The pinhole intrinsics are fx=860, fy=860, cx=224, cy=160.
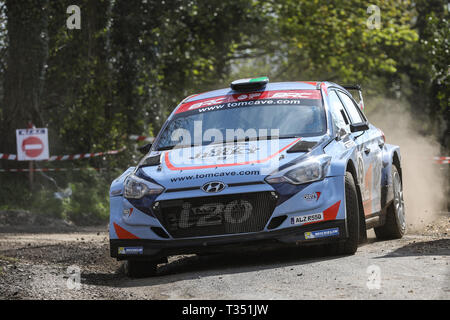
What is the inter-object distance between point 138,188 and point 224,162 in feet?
2.75

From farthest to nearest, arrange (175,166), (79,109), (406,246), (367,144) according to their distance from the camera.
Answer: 1. (79,109)
2. (367,144)
3. (406,246)
4. (175,166)

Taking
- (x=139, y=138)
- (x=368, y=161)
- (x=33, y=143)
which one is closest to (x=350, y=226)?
(x=368, y=161)

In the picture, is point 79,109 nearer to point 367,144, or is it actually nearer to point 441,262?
point 367,144

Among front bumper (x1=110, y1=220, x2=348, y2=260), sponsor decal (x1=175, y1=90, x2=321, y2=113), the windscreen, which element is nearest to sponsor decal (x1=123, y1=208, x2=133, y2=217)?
front bumper (x1=110, y1=220, x2=348, y2=260)

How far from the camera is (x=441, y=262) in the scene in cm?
736

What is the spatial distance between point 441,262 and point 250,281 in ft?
5.67

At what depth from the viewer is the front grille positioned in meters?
7.64

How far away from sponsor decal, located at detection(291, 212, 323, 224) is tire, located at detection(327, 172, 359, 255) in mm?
362

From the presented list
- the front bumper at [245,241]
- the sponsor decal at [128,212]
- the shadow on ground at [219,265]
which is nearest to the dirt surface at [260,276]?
the shadow on ground at [219,265]

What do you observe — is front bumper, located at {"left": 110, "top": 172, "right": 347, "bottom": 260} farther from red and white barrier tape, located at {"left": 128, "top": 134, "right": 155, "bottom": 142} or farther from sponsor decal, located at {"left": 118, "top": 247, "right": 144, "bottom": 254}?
red and white barrier tape, located at {"left": 128, "top": 134, "right": 155, "bottom": 142}

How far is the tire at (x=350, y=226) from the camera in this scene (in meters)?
8.01

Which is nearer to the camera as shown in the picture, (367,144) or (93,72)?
(367,144)

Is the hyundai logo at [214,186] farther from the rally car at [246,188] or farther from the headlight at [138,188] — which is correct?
the headlight at [138,188]

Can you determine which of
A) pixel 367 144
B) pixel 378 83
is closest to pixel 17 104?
pixel 367 144
